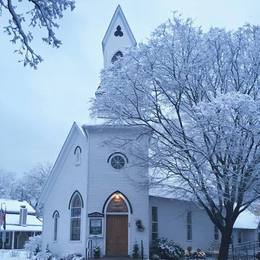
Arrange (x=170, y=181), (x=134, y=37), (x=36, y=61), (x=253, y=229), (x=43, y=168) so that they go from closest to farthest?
(x=36, y=61), (x=170, y=181), (x=134, y=37), (x=253, y=229), (x=43, y=168)

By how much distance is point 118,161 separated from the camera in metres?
24.4

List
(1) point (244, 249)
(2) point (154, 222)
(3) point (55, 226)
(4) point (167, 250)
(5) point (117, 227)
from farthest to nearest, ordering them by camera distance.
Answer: (1) point (244, 249) → (3) point (55, 226) → (2) point (154, 222) → (5) point (117, 227) → (4) point (167, 250)

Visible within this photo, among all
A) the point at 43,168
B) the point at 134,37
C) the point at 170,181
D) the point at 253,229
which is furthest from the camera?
the point at 43,168

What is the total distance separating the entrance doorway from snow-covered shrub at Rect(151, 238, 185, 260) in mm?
1583

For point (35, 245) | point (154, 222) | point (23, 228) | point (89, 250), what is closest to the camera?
point (89, 250)

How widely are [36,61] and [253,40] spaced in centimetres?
1487

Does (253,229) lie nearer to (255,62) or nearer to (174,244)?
(174,244)

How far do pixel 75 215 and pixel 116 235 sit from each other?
2730 millimetres

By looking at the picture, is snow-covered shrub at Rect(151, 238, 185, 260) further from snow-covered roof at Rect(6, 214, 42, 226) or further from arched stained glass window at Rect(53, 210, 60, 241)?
snow-covered roof at Rect(6, 214, 42, 226)

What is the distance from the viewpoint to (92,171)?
79.3 ft

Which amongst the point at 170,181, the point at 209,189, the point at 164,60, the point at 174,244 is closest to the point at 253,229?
the point at 174,244

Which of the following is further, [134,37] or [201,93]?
[134,37]

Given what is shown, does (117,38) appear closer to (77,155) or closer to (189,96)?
(77,155)

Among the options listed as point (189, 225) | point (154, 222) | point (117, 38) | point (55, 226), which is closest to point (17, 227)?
point (55, 226)
